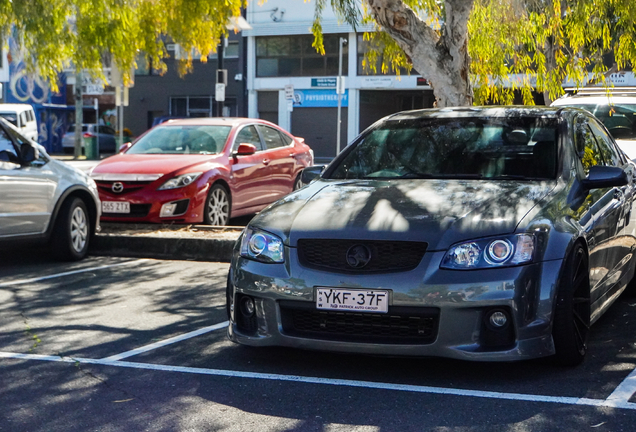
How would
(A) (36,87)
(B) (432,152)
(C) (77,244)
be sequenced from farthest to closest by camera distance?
(A) (36,87), (C) (77,244), (B) (432,152)

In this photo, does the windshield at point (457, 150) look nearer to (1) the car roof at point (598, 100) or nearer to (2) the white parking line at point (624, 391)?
(2) the white parking line at point (624, 391)

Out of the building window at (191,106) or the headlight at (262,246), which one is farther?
the building window at (191,106)

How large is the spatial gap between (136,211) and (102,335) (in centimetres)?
514

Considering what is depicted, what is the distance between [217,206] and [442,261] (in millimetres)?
7128

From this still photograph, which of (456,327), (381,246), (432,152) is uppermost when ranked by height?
(432,152)

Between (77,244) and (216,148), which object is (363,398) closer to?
(77,244)

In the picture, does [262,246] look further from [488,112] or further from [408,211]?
[488,112]

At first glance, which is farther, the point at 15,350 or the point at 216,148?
the point at 216,148

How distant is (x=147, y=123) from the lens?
48719 millimetres

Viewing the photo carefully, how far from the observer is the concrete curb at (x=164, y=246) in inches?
391

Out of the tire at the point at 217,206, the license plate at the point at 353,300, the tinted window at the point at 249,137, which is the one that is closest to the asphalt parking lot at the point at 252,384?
the license plate at the point at 353,300

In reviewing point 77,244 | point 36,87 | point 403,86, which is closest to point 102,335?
point 77,244

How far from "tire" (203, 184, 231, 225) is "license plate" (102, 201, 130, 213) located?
91 cm

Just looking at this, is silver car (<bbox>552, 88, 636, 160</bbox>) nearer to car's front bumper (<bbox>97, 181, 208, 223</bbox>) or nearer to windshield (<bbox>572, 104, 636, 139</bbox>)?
windshield (<bbox>572, 104, 636, 139</bbox>)
